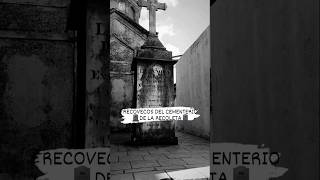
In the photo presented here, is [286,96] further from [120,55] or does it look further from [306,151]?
[120,55]

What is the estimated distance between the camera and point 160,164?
5492mm

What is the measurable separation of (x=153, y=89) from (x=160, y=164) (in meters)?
3.73

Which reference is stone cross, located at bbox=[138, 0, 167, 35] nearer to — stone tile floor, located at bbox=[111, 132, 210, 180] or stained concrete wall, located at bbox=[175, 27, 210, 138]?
stained concrete wall, located at bbox=[175, 27, 210, 138]

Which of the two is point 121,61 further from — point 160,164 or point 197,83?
point 160,164

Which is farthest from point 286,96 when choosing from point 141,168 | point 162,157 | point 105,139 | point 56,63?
point 162,157

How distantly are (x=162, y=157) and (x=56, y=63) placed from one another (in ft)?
14.6

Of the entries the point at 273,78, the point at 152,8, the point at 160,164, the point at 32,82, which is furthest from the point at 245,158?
the point at 152,8

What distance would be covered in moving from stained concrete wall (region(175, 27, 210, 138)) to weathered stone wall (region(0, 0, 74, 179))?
7585 millimetres

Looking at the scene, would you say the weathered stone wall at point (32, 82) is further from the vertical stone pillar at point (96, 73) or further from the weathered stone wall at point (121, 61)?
the weathered stone wall at point (121, 61)

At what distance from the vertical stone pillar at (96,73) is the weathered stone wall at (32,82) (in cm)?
31

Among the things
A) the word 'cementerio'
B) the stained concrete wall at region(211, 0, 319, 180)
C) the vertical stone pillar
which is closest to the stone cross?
the stained concrete wall at region(211, 0, 319, 180)

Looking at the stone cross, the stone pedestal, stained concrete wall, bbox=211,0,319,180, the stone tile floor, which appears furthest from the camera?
the stone cross

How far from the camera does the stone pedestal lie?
8461 mm

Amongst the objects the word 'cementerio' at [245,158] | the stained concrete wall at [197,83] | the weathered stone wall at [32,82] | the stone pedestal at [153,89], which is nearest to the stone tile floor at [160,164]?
the stone pedestal at [153,89]
